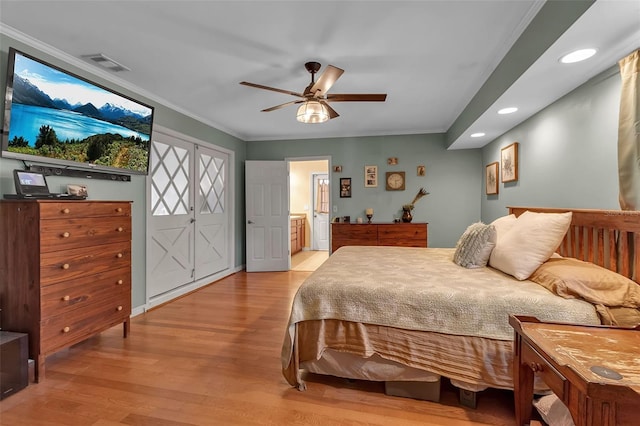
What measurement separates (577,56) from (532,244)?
4.02 feet

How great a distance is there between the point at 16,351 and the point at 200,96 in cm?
284

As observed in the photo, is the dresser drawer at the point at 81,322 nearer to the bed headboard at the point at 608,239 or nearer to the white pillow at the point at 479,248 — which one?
the white pillow at the point at 479,248

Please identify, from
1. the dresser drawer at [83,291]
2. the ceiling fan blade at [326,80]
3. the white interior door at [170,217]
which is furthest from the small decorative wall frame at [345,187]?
the dresser drawer at [83,291]

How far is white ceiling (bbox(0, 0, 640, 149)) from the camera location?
1.92m

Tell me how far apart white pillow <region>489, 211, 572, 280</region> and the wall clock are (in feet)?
10.5

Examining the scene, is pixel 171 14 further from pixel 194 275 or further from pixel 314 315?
pixel 194 275

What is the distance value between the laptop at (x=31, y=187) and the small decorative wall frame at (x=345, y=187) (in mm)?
3889

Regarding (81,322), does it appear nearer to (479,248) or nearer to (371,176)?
(479,248)

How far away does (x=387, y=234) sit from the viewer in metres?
4.89

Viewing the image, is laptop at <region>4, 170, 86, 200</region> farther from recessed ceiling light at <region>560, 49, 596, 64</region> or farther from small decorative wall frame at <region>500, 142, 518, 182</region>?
small decorative wall frame at <region>500, 142, 518, 182</region>

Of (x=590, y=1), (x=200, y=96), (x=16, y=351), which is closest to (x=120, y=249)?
(x=16, y=351)

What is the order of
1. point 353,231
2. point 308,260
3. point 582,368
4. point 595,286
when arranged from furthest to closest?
point 308,260 < point 353,231 < point 595,286 < point 582,368

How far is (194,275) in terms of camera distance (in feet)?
14.5

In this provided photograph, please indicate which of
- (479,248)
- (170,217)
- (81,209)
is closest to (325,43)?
(479,248)
